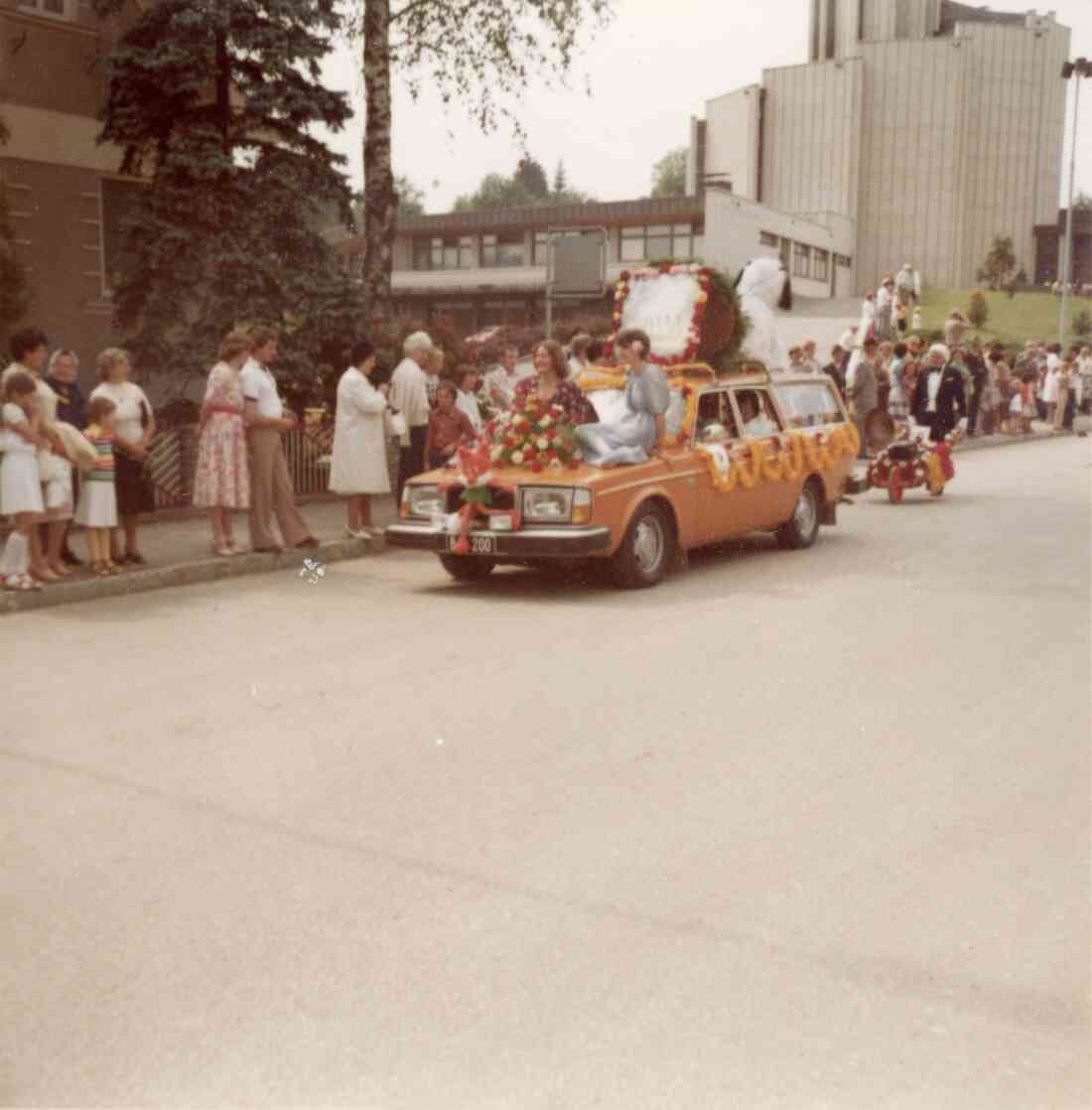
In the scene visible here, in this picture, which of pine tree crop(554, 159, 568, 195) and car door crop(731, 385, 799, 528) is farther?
pine tree crop(554, 159, 568, 195)

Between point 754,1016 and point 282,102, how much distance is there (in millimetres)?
17008

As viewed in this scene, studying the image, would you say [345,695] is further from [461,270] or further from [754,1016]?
[461,270]

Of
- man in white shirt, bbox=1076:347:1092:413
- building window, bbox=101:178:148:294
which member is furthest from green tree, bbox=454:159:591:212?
building window, bbox=101:178:148:294

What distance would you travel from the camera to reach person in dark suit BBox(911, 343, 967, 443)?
797 inches

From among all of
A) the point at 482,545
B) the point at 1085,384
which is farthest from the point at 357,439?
the point at 1085,384

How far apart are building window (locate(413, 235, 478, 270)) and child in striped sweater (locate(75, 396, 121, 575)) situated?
6475 centimetres

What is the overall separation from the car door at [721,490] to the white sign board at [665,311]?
1.38m

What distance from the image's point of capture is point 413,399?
15.0 meters

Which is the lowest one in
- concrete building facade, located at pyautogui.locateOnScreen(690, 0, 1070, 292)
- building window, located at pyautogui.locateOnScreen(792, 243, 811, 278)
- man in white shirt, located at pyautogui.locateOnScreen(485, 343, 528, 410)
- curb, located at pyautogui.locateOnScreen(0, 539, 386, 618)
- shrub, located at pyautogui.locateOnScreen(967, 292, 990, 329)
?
curb, located at pyautogui.locateOnScreen(0, 539, 386, 618)

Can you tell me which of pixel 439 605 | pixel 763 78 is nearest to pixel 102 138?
pixel 439 605

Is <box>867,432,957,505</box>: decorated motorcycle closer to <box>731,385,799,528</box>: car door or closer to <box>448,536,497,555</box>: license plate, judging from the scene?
<box>731,385,799,528</box>: car door

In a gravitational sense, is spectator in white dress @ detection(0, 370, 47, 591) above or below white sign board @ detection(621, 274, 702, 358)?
below

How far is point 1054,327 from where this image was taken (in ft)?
232

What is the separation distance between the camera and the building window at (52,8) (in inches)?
824
